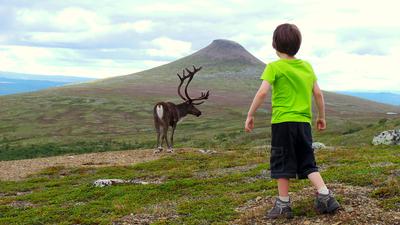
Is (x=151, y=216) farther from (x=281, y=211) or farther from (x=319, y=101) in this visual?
(x=319, y=101)

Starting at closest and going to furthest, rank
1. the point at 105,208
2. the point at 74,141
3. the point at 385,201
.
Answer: the point at 385,201
the point at 105,208
the point at 74,141

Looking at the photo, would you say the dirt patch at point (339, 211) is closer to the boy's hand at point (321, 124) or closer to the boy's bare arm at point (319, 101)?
the boy's hand at point (321, 124)

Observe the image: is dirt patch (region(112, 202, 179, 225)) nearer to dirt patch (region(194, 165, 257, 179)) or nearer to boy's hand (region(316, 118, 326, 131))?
boy's hand (region(316, 118, 326, 131))

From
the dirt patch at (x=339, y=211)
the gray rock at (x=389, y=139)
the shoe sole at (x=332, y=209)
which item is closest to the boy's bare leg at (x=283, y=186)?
the dirt patch at (x=339, y=211)

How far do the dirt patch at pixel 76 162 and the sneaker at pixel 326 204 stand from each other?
1712 centimetres

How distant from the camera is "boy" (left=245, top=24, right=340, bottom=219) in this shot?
8.34 meters

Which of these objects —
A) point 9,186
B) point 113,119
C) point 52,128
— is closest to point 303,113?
point 9,186

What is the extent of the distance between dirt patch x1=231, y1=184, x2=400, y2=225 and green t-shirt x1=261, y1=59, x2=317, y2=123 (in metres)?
1.93

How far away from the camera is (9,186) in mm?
Result: 19672

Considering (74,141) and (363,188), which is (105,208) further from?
(74,141)

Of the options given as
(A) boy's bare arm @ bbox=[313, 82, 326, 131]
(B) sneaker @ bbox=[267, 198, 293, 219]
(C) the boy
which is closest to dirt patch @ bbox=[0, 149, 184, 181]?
(B) sneaker @ bbox=[267, 198, 293, 219]

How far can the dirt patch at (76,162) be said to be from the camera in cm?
2436

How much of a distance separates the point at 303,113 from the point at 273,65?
40.3 inches

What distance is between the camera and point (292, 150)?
852 cm
